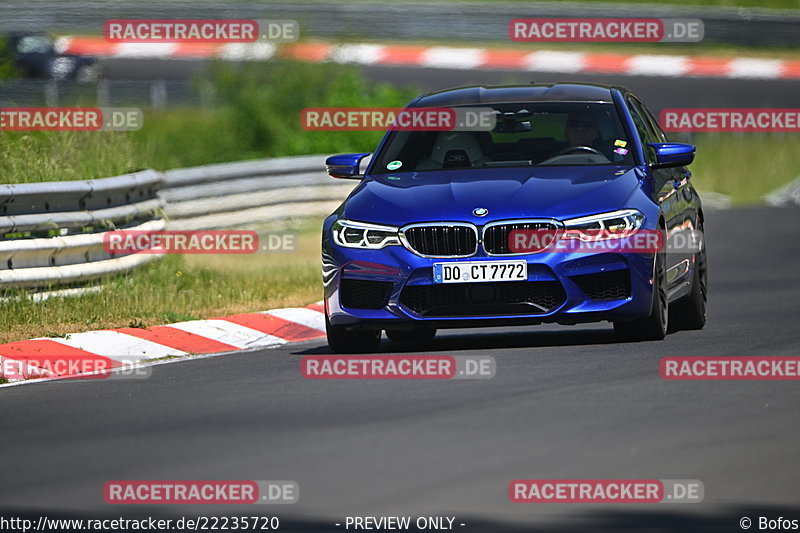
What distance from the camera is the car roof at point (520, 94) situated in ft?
38.3

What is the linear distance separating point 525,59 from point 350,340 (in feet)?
80.6

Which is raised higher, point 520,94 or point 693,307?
point 520,94

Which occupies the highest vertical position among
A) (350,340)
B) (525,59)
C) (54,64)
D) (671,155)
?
(525,59)

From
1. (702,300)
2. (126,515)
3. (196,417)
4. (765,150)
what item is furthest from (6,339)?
(765,150)

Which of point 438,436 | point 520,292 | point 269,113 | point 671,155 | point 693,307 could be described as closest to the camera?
point 438,436

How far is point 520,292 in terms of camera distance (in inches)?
399

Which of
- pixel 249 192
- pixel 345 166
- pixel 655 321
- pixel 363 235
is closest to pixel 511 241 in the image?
pixel 363 235

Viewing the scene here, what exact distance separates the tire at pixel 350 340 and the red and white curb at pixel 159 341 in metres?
1.21

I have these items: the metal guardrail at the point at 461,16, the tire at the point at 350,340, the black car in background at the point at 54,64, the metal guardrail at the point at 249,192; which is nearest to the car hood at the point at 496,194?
the tire at the point at 350,340

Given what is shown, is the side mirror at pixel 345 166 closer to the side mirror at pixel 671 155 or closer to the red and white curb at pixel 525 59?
the side mirror at pixel 671 155

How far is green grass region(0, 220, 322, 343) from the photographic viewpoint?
12.2 metres

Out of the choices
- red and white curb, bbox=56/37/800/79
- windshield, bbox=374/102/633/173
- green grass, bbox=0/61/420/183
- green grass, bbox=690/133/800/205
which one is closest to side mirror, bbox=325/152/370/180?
windshield, bbox=374/102/633/173

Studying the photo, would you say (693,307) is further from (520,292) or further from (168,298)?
(168,298)

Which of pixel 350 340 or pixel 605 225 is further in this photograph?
pixel 350 340
